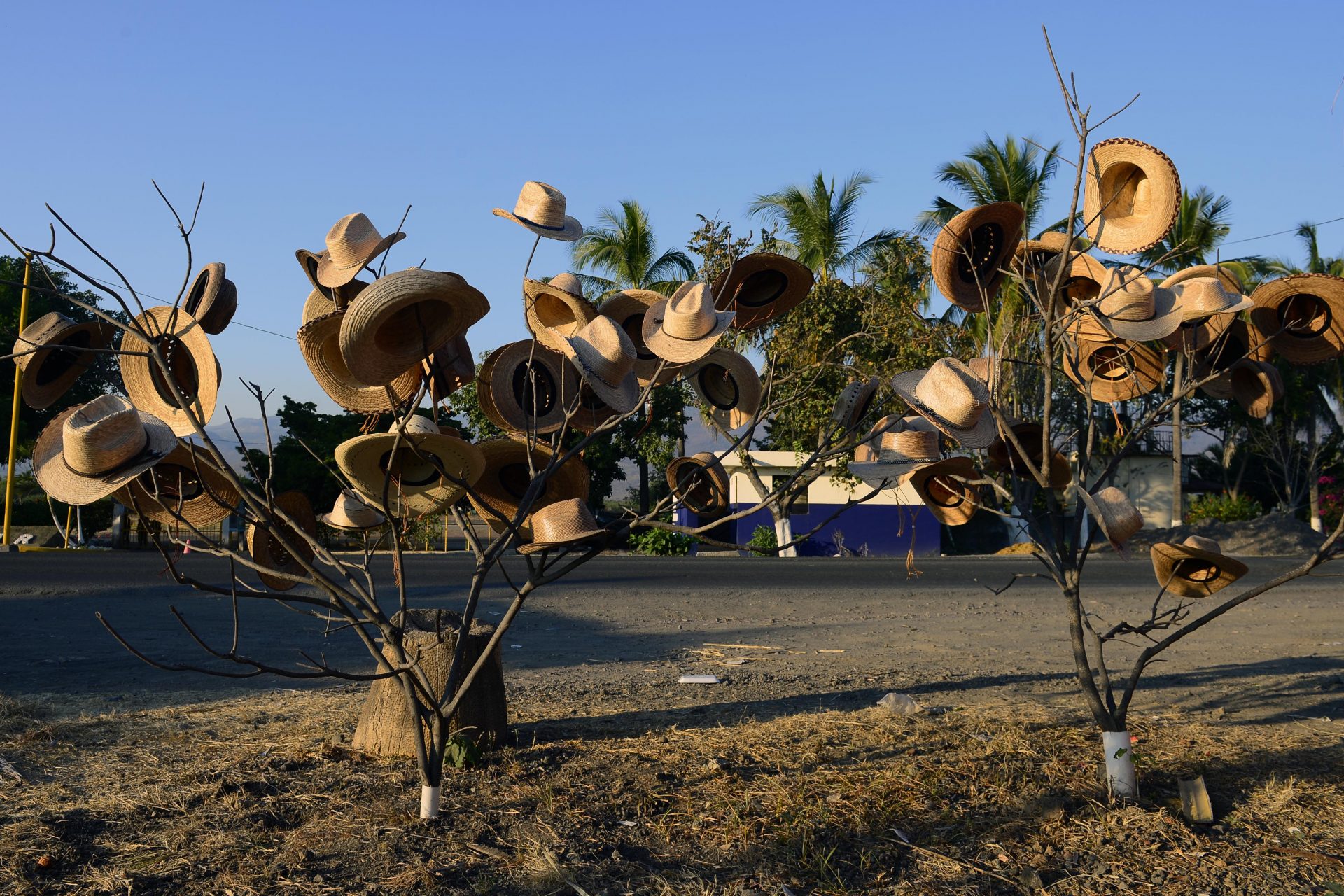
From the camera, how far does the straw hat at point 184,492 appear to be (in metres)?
4.08

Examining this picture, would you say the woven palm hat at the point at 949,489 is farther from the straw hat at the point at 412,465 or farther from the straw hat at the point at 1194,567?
the straw hat at the point at 412,465

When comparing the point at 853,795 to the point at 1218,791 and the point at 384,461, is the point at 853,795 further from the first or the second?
the point at 384,461

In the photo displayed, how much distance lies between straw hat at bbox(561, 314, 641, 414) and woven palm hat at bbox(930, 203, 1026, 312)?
1563 millimetres

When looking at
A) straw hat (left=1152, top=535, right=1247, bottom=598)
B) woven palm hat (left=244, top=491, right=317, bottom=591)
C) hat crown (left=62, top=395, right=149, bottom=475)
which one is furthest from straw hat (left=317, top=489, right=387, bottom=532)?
straw hat (left=1152, top=535, right=1247, bottom=598)

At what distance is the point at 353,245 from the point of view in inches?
151

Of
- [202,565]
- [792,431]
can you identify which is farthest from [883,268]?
[202,565]

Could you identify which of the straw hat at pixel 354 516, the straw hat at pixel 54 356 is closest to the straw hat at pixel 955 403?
the straw hat at pixel 354 516

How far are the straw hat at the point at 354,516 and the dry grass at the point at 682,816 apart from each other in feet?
3.64

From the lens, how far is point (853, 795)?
14.6 feet

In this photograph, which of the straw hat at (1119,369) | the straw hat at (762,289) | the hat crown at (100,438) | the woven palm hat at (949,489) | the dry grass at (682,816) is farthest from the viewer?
the straw hat at (1119,369)

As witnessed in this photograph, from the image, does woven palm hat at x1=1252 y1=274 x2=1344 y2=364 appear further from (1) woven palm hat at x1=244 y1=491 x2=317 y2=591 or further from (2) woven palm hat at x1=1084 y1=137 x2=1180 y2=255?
(1) woven palm hat at x1=244 y1=491 x2=317 y2=591

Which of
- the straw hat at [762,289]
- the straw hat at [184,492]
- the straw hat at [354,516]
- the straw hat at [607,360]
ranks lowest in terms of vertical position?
the straw hat at [354,516]

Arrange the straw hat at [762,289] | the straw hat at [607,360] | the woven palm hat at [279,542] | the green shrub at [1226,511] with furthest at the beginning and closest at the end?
1. the green shrub at [1226,511]
2. the straw hat at [762,289]
3. the woven palm hat at [279,542]
4. the straw hat at [607,360]

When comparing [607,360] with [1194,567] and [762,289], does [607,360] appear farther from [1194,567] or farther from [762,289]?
[1194,567]
